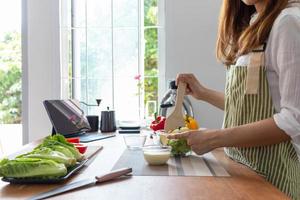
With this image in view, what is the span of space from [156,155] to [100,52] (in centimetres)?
141

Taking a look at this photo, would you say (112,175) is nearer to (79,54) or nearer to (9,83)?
(79,54)

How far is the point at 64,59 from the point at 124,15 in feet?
1.51

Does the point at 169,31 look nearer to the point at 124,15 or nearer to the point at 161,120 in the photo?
the point at 124,15

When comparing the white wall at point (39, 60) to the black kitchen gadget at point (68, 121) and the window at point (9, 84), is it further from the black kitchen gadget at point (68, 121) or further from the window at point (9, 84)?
the black kitchen gadget at point (68, 121)

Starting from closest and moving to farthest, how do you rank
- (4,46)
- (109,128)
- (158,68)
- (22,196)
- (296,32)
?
1. (22,196)
2. (296,32)
3. (109,128)
4. (158,68)
5. (4,46)

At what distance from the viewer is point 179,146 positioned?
1.20 m

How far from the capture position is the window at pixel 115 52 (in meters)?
2.35

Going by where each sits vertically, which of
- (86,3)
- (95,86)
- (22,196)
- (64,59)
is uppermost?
(86,3)

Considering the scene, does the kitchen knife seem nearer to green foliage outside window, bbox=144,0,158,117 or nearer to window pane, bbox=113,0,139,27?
green foliage outside window, bbox=144,0,158,117

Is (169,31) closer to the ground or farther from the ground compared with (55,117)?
farther from the ground

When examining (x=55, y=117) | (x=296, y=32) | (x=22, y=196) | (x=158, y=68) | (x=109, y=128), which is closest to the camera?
(x=22, y=196)

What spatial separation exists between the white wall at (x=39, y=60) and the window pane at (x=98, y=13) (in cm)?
21

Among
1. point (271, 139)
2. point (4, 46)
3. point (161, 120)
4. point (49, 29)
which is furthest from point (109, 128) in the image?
point (4, 46)

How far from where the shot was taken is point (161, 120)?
1733 millimetres
